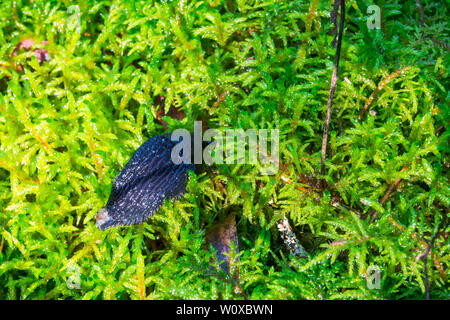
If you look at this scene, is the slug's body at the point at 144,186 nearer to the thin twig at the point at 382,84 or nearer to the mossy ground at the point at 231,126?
the mossy ground at the point at 231,126

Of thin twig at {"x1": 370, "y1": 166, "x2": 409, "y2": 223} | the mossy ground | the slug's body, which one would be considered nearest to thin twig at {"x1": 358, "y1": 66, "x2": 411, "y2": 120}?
the mossy ground

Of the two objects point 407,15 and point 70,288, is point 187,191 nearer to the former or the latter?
point 70,288

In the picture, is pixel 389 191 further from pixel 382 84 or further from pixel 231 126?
pixel 231 126

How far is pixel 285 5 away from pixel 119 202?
4.78 feet

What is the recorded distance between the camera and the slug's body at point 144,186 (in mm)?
1823

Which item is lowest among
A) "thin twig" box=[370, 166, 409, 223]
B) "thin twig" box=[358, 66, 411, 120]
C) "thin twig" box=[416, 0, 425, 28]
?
"thin twig" box=[370, 166, 409, 223]

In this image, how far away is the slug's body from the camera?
1823 millimetres

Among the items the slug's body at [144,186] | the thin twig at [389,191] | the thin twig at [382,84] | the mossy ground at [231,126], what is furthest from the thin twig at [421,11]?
the slug's body at [144,186]

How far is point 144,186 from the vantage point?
6.15 ft

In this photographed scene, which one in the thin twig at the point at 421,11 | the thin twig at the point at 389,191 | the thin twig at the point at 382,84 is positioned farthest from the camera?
the thin twig at the point at 421,11

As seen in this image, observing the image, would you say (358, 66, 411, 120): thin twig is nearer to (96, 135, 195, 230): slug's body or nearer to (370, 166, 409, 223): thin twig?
(370, 166, 409, 223): thin twig

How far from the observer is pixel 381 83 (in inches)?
79.5

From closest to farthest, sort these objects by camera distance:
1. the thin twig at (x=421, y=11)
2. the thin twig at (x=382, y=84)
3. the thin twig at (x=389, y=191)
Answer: the thin twig at (x=389, y=191)
the thin twig at (x=382, y=84)
the thin twig at (x=421, y=11)

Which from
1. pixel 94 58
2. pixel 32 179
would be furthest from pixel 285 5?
pixel 32 179
